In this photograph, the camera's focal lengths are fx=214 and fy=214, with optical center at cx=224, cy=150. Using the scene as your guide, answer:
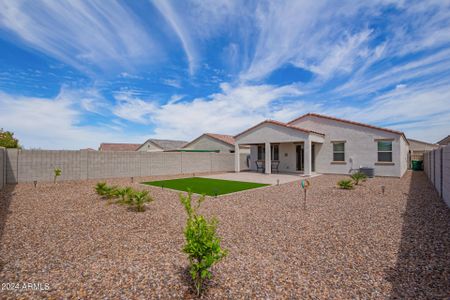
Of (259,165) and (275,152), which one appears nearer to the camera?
(275,152)

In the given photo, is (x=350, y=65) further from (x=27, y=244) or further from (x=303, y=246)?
(x=27, y=244)

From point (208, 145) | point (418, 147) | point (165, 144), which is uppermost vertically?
point (165, 144)

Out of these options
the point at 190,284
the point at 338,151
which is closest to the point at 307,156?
the point at 338,151

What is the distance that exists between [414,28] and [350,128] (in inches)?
321

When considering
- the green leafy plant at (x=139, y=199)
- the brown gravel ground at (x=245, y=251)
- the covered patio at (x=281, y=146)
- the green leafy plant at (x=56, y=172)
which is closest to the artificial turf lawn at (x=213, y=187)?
the brown gravel ground at (x=245, y=251)

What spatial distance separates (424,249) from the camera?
3908mm

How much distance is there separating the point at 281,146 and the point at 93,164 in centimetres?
1472

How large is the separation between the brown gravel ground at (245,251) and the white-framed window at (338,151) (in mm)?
9347

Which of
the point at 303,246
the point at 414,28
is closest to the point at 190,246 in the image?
the point at 303,246

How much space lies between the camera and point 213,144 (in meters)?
29.1

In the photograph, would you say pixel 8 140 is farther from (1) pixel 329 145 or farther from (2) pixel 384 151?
(2) pixel 384 151

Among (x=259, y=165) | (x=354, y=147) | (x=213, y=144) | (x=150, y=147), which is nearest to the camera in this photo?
(x=354, y=147)

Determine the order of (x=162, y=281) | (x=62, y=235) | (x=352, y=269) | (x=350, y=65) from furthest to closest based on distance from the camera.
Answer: (x=350, y=65), (x=62, y=235), (x=352, y=269), (x=162, y=281)

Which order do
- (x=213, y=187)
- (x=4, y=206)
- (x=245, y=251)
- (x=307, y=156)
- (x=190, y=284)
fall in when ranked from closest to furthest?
(x=190, y=284) < (x=245, y=251) < (x=4, y=206) < (x=213, y=187) < (x=307, y=156)
